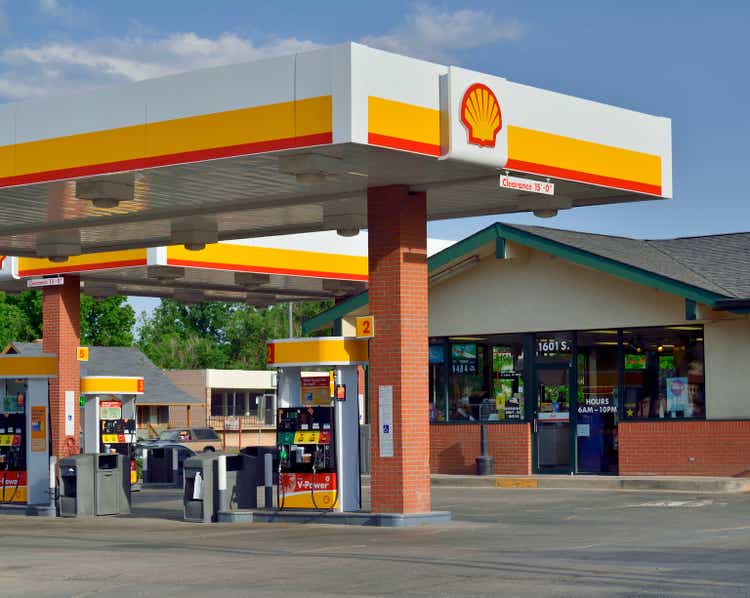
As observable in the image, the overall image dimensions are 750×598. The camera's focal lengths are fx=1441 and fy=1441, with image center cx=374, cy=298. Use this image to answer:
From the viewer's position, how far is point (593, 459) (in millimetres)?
31500

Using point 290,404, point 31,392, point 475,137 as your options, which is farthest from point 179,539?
point 31,392

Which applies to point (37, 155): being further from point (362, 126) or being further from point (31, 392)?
point (31, 392)

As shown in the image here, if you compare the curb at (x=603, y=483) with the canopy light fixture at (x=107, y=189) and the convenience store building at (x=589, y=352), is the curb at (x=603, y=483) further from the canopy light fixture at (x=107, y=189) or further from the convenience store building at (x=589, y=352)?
the canopy light fixture at (x=107, y=189)

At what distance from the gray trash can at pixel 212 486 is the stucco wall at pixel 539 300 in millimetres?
10978

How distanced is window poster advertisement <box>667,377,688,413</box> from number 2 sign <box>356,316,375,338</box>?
36.5 feet

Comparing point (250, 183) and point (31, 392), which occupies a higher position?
point (250, 183)

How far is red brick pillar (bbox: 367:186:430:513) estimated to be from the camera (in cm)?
2061

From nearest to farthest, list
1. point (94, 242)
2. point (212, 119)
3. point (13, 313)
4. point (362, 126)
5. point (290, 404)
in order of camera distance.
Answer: point (362, 126)
point (212, 119)
point (290, 404)
point (94, 242)
point (13, 313)

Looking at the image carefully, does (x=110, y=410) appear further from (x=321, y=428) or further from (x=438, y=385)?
(x=321, y=428)

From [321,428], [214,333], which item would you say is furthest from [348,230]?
[214,333]

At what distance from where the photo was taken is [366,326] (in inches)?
824

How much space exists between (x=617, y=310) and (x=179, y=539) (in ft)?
46.9

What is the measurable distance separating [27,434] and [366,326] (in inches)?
344

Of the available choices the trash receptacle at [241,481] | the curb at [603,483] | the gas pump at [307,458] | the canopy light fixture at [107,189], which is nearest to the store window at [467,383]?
the curb at [603,483]
